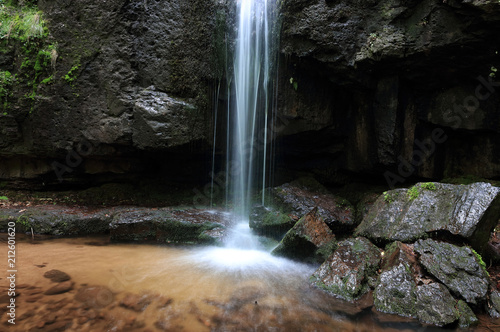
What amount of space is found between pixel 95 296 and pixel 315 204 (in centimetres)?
505

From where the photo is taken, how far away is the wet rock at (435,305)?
295 cm

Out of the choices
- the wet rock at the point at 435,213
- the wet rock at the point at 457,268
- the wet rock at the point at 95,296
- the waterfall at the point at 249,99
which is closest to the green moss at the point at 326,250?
the wet rock at the point at 435,213

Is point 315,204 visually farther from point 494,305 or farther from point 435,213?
point 494,305

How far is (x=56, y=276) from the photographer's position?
3.85 meters

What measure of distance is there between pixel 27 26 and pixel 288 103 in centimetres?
740

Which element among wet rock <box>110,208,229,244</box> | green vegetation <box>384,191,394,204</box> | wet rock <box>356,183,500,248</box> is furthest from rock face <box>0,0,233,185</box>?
wet rock <box>356,183,500,248</box>

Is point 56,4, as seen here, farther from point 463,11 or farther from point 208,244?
point 463,11

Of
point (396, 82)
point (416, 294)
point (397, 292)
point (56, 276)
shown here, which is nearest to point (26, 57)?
point (56, 276)

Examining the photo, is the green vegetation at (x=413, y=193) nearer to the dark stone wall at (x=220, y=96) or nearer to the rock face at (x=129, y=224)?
the dark stone wall at (x=220, y=96)

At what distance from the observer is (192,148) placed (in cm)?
761

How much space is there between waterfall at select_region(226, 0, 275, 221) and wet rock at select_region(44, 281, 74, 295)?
4.45 metres

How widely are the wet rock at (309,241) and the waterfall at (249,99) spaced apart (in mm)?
2371

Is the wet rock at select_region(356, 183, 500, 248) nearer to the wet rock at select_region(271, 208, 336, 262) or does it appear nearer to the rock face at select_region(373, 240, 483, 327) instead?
the rock face at select_region(373, 240, 483, 327)

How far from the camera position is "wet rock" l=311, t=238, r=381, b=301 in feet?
11.9
